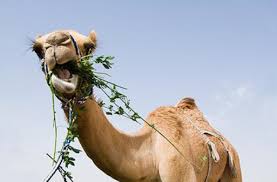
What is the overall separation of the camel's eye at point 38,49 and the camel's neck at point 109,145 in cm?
59

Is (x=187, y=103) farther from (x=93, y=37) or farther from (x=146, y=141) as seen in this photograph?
(x=93, y=37)

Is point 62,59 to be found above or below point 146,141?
below

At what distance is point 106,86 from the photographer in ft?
15.8

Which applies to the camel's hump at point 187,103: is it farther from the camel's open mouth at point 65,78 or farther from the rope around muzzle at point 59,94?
the camel's open mouth at point 65,78

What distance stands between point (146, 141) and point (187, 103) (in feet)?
5.57

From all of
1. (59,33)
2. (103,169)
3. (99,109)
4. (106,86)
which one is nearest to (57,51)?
(59,33)

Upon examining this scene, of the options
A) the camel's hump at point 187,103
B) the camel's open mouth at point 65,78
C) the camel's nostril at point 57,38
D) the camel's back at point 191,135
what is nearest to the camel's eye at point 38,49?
the camel's nostril at point 57,38

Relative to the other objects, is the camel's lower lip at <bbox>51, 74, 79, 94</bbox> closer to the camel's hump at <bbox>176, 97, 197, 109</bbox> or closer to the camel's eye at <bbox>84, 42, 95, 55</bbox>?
the camel's eye at <bbox>84, 42, 95, 55</bbox>

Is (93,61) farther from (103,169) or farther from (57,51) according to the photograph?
(103,169)

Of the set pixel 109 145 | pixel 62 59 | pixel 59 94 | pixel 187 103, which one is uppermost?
pixel 187 103

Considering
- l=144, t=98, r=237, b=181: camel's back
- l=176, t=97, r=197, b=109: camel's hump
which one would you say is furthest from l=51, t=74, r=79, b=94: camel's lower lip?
l=176, t=97, r=197, b=109: camel's hump

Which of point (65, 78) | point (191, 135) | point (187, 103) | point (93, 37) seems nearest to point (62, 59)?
point (65, 78)

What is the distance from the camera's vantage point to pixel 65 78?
4520mm

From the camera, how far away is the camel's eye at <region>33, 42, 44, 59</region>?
4851mm
